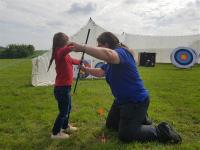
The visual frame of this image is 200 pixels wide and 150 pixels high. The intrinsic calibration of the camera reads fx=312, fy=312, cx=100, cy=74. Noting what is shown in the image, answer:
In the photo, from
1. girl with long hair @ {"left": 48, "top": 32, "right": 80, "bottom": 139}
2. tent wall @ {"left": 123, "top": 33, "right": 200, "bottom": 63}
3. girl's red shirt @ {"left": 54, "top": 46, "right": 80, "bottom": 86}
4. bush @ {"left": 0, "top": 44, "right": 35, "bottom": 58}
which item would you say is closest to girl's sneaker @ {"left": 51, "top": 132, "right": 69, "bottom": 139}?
girl with long hair @ {"left": 48, "top": 32, "right": 80, "bottom": 139}

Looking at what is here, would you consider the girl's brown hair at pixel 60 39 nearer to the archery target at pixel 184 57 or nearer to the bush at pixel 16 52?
the archery target at pixel 184 57

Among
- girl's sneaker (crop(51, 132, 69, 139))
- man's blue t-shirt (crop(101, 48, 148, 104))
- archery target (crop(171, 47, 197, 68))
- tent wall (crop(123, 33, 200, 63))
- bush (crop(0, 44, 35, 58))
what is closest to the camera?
man's blue t-shirt (crop(101, 48, 148, 104))

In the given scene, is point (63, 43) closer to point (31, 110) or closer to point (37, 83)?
point (31, 110)

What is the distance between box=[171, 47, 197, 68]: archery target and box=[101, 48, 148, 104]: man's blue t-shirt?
1670 centimetres

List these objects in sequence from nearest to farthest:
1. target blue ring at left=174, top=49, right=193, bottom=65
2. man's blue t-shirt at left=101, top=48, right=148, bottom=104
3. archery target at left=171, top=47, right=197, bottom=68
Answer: man's blue t-shirt at left=101, top=48, right=148, bottom=104
archery target at left=171, top=47, right=197, bottom=68
target blue ring at left=174, top=49, right=193, bottom=65

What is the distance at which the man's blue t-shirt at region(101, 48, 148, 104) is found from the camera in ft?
14.1

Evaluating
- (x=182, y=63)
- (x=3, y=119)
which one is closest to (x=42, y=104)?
(x=3, y=119)

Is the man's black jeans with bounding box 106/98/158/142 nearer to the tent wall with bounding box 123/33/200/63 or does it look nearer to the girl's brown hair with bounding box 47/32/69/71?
the girl's brown hair with bounding box 47/32/69/71


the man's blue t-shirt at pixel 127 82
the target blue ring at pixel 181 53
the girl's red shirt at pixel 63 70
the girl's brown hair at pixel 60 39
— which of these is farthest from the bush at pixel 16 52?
the man's blue t-shirt at pixel 127 82

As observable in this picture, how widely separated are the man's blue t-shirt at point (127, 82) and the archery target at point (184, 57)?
16.7m

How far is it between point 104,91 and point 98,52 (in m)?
5.70

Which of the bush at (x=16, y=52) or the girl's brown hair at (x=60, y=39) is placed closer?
the girl's brown hair at (x=60, y=39)

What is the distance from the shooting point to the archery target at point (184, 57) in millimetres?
20734

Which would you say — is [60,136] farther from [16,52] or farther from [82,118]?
[16,52]
